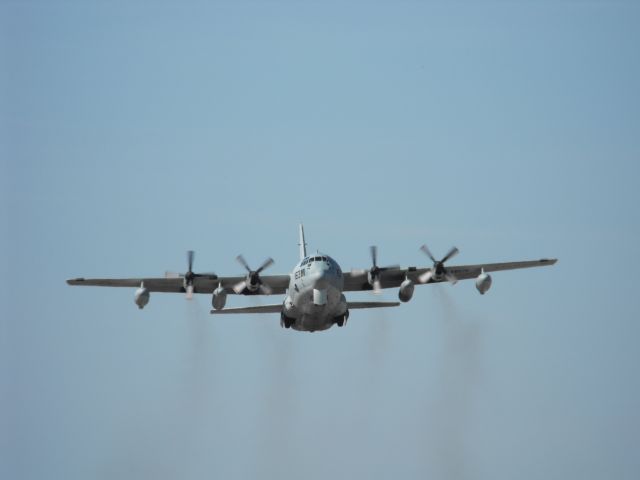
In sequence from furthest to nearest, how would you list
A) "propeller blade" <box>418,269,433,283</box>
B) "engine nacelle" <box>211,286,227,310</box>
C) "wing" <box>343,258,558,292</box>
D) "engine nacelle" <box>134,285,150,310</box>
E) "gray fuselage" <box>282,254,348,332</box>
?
1. "wing" <box>343,258,558,292</box>
2. "propeller blade" <box>418,269,433,283</box>
3. "engine nacelle" <box>134,285,150,310</box>
4. "engine nacelle" <box>211,286,227,310</box>
5. "gray fuselage" <box>282,254,348,332</box>

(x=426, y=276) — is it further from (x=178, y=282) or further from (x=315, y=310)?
(x=178, y=282)

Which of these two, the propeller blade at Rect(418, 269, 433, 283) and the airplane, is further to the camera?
the propeller blade at Rect(418, 269, 433, 283)

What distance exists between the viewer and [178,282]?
47000mm

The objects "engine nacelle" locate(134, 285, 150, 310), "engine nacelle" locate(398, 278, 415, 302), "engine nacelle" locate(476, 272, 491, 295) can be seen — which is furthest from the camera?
"engine nacelle" locate(398, 278, 415, 302)

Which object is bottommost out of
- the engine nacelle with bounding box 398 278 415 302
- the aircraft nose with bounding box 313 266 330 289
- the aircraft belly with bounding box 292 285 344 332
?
the aircraft belly with bounding box 292 285 344 332

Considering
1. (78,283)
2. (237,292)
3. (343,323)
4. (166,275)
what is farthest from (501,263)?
(78,283)

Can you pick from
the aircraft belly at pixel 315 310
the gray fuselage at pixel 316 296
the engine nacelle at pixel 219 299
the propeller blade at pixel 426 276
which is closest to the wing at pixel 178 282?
the engine nacelle at pixel 219 299

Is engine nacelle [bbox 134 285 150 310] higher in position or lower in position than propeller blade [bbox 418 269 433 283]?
lower

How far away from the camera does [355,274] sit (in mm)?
47594

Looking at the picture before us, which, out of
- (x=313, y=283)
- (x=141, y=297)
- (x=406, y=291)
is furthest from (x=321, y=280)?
(x=141, y=297)

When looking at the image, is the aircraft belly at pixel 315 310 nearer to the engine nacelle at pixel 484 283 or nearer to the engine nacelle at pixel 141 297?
the engine nacelle at pixel 484 283

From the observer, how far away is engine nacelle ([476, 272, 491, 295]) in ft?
146

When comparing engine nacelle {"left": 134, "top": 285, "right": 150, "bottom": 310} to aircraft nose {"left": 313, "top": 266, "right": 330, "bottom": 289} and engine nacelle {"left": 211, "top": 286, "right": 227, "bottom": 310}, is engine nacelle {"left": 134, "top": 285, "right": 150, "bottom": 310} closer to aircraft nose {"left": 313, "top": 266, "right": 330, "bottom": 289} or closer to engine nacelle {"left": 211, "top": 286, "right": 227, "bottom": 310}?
engine nacelle {"left": 211, "top": 286, "right": 227, "bottom": 310}

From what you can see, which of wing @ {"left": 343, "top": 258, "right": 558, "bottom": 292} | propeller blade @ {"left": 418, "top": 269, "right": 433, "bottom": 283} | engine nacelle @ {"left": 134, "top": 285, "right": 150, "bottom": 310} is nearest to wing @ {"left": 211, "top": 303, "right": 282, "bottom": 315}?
engine nacelle @ {"left": 134, "top": 285, "right": 150, "bottom": 310}
